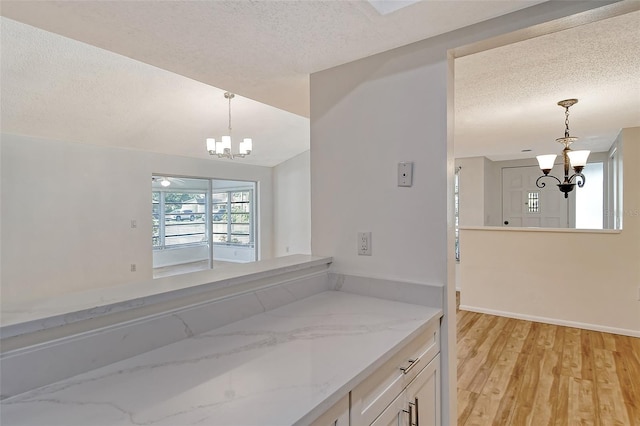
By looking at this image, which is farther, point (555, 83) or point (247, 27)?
point (555, 83)

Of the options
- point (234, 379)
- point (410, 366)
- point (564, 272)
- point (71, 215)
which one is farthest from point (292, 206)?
point (234, 379)

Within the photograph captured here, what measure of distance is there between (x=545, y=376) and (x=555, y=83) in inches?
87.2

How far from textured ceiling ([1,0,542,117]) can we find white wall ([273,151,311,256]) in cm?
560

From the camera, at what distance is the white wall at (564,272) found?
11.6 feet

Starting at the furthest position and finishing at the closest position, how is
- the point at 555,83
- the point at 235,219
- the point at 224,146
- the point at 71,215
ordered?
1. the point at 235,219
2. the point at 71,215
3. the point at 224,146
4. the point at 555,83

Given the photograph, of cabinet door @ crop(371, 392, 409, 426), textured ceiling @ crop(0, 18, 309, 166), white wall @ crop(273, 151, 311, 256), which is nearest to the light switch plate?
cabinet door @ crop(371, 392, 409, 426)

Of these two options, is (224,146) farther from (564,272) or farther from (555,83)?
(564,272)

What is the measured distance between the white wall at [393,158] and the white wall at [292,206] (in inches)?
214

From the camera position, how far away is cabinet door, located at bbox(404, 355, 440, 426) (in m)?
1.28

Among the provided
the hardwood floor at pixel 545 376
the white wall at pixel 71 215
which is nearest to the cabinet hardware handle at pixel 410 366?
the hardwood floor at pixel 545 376

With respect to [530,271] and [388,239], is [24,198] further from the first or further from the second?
[530,271]

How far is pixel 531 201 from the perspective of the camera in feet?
19.3

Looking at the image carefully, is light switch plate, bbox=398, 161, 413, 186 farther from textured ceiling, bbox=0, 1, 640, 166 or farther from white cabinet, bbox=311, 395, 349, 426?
white cabinet, bbox=311, 395, 349, 426

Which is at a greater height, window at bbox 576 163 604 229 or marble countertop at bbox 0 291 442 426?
window at bbox 576 163 604 229
